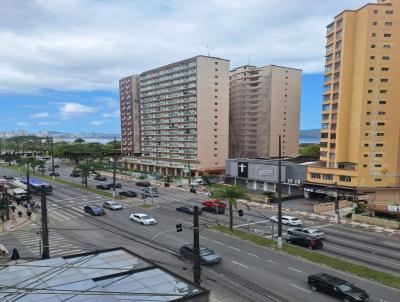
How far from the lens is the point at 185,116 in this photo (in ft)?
343

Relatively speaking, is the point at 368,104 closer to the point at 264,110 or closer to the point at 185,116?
the point at 264,110

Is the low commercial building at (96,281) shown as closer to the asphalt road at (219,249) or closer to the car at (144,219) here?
the asphalt road at (219,249)

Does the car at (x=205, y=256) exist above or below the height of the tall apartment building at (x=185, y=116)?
below

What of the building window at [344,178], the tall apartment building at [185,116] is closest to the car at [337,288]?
the building window at [344,178]

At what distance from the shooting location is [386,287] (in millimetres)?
24469

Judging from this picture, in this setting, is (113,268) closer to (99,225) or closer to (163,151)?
(99,225)

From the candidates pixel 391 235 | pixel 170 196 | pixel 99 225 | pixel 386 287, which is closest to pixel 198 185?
pixel 170 196

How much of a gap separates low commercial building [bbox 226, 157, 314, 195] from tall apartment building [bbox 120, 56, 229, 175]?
1674cm

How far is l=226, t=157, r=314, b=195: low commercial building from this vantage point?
71.6 metres

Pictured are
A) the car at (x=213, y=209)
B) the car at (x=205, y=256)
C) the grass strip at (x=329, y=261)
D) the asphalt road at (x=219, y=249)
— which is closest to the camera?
the asphalt road at (x=219, y=249)

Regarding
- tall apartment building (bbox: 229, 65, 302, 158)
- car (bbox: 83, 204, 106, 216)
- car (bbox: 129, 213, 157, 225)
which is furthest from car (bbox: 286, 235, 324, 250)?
tall apartment building (bbox: 229, 65, 302, 158)

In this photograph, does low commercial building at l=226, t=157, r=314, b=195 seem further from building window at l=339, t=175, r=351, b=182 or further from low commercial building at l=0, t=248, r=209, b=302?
low commercial building at l=0, t=248, r=209, b=302

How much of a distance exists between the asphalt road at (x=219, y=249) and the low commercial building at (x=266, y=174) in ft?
74.8

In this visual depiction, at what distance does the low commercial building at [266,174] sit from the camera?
7156 centimetres
